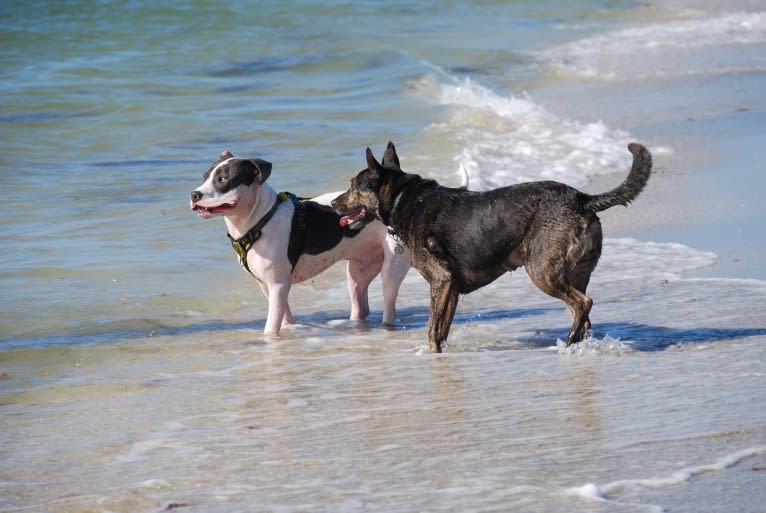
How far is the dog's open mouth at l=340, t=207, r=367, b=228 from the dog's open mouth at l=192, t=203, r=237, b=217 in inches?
27.7

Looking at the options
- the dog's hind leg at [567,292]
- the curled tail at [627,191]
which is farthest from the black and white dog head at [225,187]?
the curled tail at [627,191]

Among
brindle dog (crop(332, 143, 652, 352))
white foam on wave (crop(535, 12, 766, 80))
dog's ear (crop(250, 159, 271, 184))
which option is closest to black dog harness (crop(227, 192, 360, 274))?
dog's ear (crop(250, 159, 271, 184))

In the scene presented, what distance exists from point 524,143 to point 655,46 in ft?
34.3

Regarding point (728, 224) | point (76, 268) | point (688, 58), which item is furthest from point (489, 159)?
point (688, 58)

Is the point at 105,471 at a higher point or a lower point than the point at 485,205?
lower

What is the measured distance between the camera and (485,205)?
24.5 feet

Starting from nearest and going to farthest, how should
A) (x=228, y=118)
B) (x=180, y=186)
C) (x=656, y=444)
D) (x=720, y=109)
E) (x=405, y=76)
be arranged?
(x=656, y=444), (x=180, y=186), (x=720, y=109), (x=228, y=118), (x=405, y=76)

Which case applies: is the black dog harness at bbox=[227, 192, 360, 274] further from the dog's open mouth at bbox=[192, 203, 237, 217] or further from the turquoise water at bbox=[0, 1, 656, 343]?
the turquoise water at bbox=[0, 1, 656, 343]

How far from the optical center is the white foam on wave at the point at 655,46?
70.4 ft

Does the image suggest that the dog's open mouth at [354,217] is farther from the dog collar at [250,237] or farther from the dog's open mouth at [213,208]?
the dog's open mouth at [213,208]

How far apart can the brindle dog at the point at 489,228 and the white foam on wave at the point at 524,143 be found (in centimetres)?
468

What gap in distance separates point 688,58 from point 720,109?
6.34 meters

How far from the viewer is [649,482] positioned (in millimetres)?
4758

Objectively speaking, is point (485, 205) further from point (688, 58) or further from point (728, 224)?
point (688, 58)
